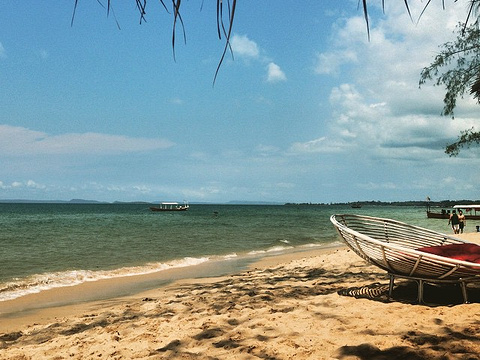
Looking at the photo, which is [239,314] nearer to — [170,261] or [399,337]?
[399,337]

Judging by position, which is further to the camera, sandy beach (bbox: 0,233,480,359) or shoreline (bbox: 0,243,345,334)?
shoreline (bbox: 0,243,345,334)

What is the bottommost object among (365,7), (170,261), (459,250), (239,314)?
(170,261)

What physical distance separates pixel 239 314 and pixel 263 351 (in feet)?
4.19

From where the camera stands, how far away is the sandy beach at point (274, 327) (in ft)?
10.1

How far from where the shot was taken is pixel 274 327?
373 cm

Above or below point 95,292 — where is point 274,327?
above

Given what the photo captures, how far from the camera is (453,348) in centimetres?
286

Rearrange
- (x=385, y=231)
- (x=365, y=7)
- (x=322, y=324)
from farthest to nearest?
(x=385, y=231) < (x=322, y=324) < (x=365, y=7)

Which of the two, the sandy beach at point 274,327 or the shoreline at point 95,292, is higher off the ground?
the sandy beach at point 274,327

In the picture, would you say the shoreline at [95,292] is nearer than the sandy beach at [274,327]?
No

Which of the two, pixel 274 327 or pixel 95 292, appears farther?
pixel 95 292

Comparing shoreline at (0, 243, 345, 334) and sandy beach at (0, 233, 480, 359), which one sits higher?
sandy beach at (0, 233, 480, 359)

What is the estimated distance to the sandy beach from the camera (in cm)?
307

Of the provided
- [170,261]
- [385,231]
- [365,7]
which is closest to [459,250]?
[385,231]
